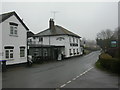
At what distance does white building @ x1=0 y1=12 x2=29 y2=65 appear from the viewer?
1775 centimetres

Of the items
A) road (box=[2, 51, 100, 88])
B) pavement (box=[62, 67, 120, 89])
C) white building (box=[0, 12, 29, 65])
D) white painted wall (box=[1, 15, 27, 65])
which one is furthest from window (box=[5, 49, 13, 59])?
pavement (box=[62, 67, 120, 89])

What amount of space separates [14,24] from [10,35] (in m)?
1.83

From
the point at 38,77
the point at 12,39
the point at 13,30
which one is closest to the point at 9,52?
the point at 12,39

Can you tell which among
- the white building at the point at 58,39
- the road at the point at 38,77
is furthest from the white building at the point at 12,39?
the white building at the point at 58,39

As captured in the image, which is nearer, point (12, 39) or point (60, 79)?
point (60, 79)

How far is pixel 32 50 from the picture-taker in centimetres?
2600

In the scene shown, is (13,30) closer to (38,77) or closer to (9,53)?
(9,53)

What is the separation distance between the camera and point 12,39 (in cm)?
1888

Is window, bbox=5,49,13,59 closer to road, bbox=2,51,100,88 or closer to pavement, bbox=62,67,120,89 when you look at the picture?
road, bbox=2,51,100,88

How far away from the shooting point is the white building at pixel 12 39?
1775 cm

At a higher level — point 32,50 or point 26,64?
point 32,50

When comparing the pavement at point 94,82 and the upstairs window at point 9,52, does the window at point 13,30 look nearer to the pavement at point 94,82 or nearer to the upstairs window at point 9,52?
the upstairs window at point 9,52

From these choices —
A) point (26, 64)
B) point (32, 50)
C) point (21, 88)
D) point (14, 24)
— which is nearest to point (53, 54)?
point (32, 50)

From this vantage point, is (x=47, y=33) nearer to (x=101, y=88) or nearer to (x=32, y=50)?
(x=32, y=50)
